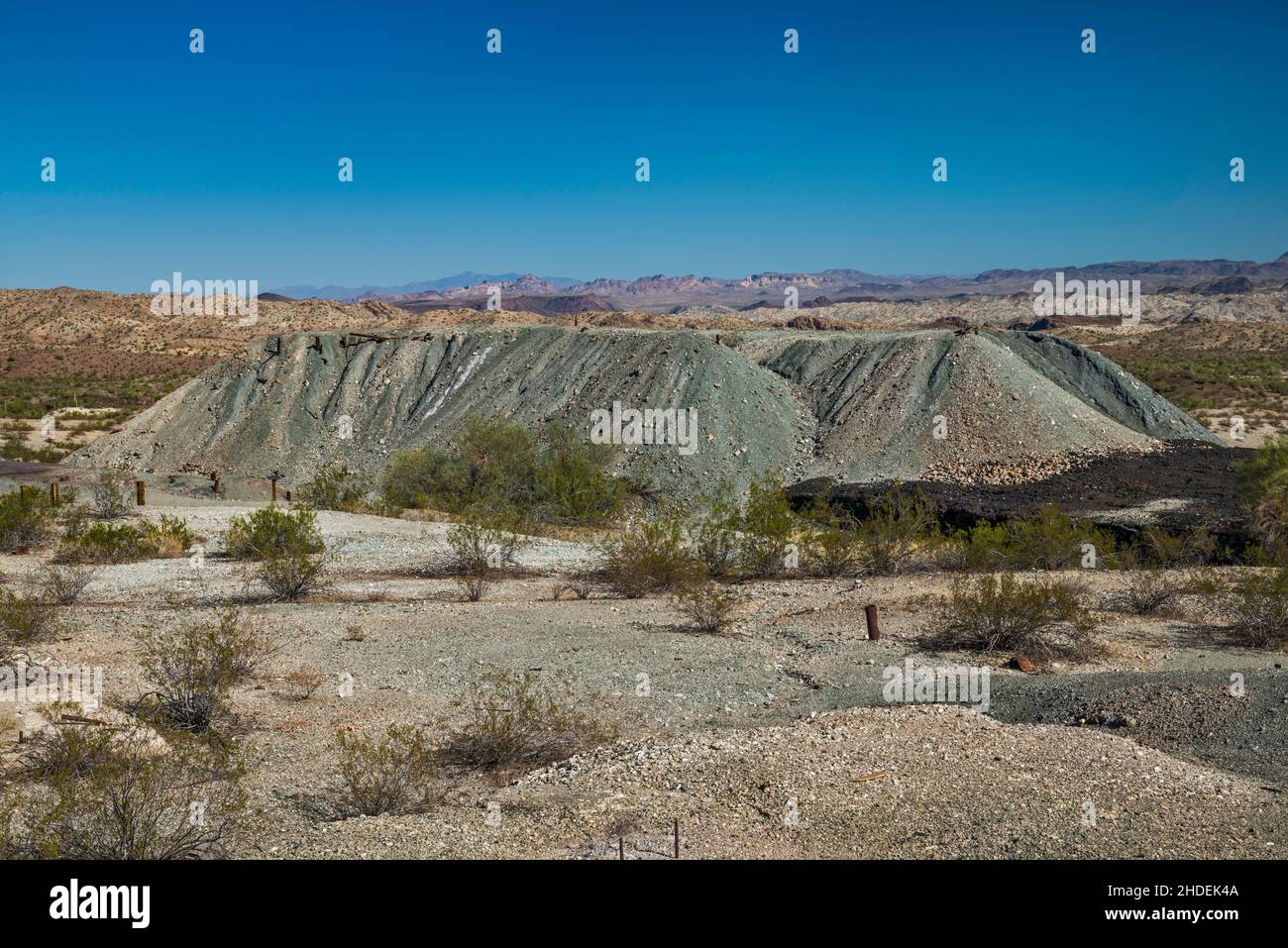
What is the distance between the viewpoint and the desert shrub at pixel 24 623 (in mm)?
11578

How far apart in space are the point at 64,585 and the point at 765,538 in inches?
416

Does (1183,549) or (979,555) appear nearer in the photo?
(979,555)

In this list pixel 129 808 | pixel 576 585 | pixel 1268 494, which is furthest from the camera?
pixel 1268 494

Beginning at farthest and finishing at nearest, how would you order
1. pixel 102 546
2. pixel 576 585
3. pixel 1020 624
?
pixel 102 546, pixel 576 585, pixel 1020 624

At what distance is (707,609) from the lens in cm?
1336

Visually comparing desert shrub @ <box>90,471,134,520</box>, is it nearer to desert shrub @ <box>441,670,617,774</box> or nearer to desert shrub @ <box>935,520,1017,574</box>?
desert shrub @ <box>441,670,617,774</box>

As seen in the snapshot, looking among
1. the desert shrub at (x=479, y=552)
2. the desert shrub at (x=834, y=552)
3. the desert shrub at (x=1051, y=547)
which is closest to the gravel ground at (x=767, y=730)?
the desert shrub at (x=479, y=552)

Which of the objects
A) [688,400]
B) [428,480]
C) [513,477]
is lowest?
[428,480]

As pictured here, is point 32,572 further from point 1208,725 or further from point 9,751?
point 1208,725

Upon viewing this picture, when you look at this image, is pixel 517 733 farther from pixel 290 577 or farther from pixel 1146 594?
pixel 1146 594

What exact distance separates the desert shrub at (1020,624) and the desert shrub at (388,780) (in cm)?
665

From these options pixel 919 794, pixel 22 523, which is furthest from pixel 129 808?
pixel 22 523

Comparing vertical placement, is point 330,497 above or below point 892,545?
above
